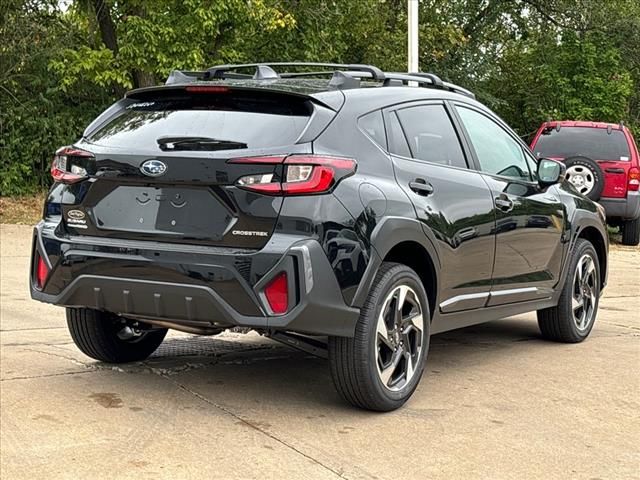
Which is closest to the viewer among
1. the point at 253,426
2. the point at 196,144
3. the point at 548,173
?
the point at 253,426

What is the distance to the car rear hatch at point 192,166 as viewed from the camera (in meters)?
4.27

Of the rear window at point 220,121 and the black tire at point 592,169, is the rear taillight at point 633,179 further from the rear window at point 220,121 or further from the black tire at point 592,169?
the rear window at point 220,121

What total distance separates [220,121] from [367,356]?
1345 mm

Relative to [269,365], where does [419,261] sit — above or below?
above

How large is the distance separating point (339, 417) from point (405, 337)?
1.77 ft

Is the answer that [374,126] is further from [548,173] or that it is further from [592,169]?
[592,169]

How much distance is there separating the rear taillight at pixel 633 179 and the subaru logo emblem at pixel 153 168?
35.0 ft

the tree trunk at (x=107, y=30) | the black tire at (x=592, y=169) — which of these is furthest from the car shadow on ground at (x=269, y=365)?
the tree trunk at (x=107, y=30)

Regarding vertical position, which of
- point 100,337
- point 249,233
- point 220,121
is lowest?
point 100,337

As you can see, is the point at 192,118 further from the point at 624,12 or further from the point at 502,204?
the point at 624,12

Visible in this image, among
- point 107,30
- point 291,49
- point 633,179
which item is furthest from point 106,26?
point 633,179

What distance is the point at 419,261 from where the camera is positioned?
499 cm

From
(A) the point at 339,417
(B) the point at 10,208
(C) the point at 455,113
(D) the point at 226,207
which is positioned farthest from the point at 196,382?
(B) the point at 10,208

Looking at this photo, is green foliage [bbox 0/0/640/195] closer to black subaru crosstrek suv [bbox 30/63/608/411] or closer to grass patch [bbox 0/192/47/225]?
grass patch [bbox 0/192/47/225]
